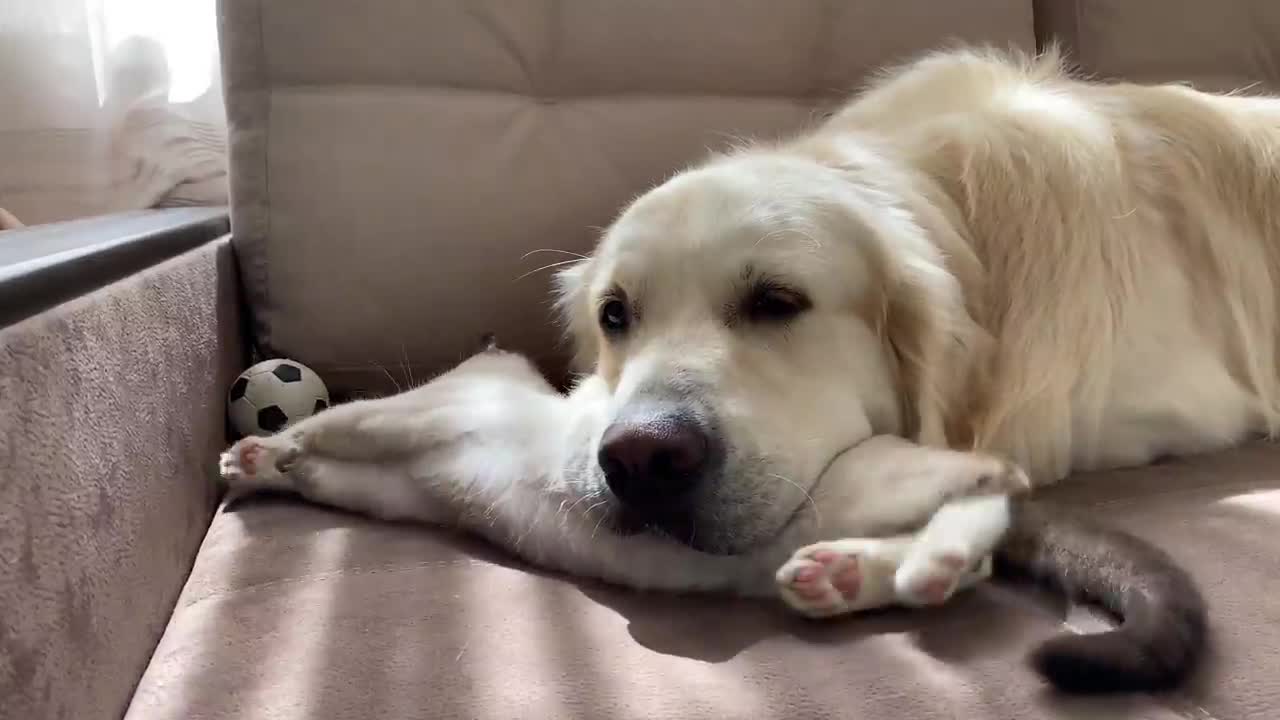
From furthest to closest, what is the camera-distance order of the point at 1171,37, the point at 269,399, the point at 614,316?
the point at 1171,37
the point at 269,399
the point at 614,316

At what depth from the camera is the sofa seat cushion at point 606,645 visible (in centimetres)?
67

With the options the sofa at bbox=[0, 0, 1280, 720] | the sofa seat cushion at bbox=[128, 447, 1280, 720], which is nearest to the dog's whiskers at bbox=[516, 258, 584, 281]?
the sofa at bbox=[0, 0, 1280, 720]

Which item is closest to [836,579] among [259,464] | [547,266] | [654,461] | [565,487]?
[654,461]

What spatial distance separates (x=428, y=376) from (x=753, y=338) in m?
0.68

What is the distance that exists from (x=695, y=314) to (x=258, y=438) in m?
0.57

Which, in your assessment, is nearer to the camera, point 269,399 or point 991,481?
point 991,481

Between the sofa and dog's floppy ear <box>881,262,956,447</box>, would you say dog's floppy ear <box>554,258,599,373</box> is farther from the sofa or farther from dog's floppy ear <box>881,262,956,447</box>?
dog's floppy ear <box>881,262,956,447</box>

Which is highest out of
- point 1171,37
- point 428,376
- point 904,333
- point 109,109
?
point 1171,37

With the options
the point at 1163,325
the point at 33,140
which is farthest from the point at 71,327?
the point at 33,140

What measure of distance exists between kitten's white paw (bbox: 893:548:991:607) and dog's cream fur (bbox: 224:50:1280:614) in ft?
0.04

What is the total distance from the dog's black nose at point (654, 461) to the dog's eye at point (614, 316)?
315 mm

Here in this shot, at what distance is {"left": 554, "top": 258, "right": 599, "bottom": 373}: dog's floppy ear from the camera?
1408 mm

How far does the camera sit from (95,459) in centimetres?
82

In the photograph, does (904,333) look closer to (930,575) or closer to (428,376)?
(930,575)
